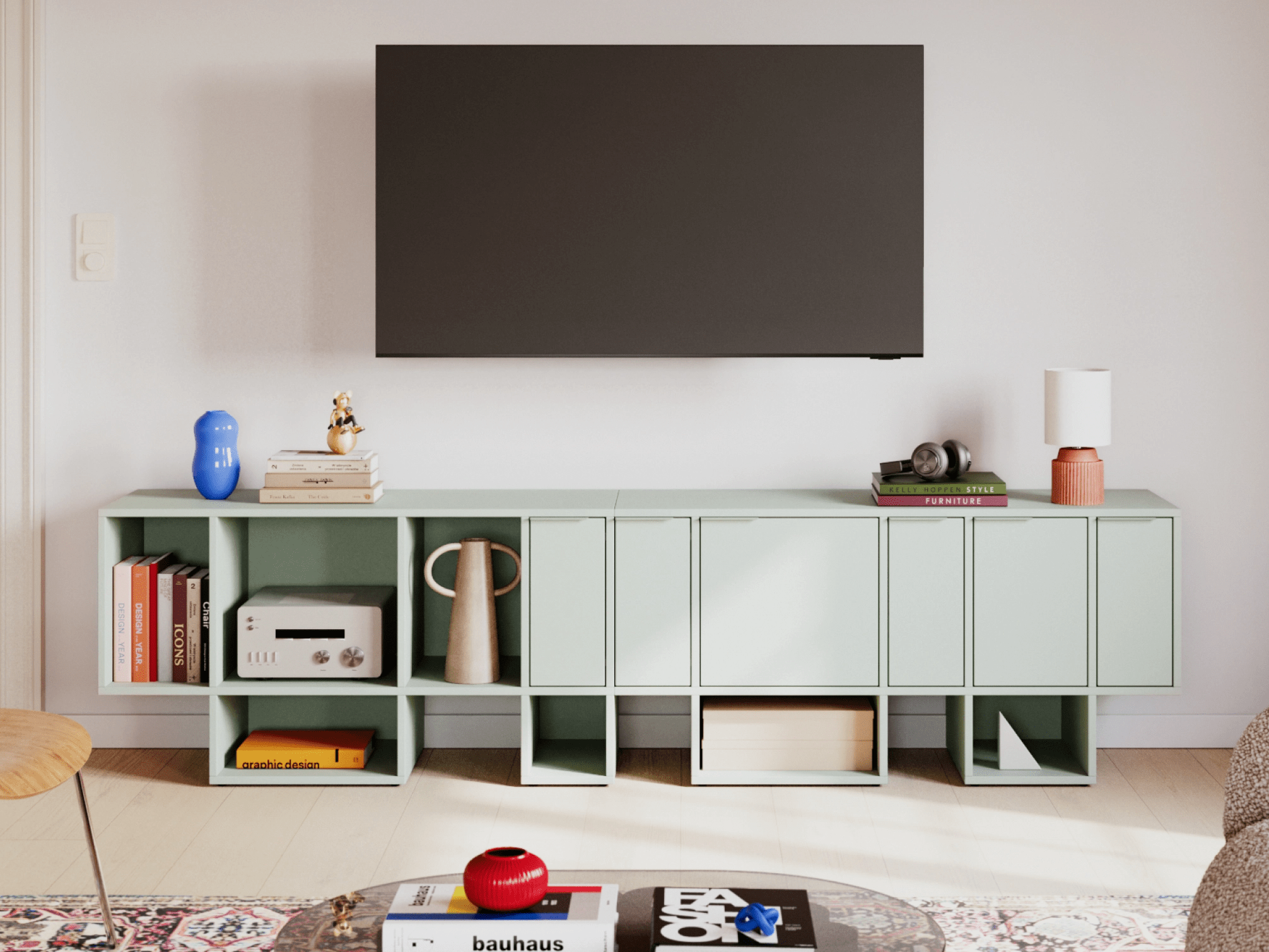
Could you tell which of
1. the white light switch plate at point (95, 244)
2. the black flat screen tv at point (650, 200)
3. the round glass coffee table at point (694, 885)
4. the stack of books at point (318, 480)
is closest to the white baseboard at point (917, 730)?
the black flat screen tv at point (650, 200)

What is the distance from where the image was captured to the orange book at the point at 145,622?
3236 mm

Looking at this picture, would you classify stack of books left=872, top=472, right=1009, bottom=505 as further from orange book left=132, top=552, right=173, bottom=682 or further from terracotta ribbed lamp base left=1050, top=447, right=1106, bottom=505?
orange book left=132, top=552, right=173, bottom=682

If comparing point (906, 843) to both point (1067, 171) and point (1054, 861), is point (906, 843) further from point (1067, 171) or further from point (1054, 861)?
point (1067, 171)

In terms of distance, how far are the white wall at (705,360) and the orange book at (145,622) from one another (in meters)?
0.35

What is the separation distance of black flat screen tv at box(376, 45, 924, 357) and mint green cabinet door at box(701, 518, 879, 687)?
48 centimetres

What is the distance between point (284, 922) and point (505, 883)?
1.00 m

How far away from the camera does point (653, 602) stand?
3193 mm

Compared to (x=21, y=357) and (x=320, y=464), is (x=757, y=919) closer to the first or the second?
(x=320, y=464)

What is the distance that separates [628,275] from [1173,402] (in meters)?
1.58

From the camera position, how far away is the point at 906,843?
285 centimetres

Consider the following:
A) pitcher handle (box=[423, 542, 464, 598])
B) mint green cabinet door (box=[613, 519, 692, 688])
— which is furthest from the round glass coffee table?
pitcher handle (box=[423, 542, 464, 598])

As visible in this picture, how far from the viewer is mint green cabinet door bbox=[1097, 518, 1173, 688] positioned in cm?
316

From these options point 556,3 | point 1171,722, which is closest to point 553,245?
point 556,3

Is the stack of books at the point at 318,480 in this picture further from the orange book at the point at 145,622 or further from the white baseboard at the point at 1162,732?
the white baseboard at the point at 1162,732
